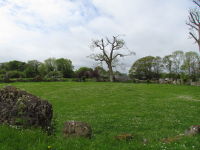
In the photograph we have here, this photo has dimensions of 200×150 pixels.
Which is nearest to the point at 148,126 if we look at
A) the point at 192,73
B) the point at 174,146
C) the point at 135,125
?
the point at 135,125

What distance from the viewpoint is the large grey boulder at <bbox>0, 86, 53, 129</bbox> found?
7055 millimetres

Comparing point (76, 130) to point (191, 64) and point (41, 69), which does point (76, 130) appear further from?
point (41, 69)

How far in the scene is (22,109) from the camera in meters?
7.08

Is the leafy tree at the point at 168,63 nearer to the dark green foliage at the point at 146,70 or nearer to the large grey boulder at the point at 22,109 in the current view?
the dark green foliage at the point at 146,70

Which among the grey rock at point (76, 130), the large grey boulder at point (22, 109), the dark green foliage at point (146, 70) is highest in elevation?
the dark green foliage at point (146, 70)

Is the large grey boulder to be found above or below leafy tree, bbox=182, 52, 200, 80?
below

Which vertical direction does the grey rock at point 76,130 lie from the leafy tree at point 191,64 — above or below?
below

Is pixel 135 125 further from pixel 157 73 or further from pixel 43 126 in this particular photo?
pixel 157 73

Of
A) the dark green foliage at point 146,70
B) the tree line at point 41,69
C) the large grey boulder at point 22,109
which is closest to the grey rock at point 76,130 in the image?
the large grey boulder at point 22,109

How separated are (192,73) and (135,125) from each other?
244 ft

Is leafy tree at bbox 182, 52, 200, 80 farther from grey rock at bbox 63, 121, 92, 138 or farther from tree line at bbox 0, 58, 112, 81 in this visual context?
grey rock at bbox 63, 121, 92, 138

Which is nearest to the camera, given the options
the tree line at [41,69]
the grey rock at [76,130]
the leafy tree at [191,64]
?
the grey rock at [76,130]

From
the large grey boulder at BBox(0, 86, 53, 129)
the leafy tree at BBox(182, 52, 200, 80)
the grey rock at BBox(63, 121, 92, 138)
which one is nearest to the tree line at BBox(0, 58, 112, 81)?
the leafy tree at BBox(182, 52, 200, 80)

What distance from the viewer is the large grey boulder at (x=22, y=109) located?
23.1ft
